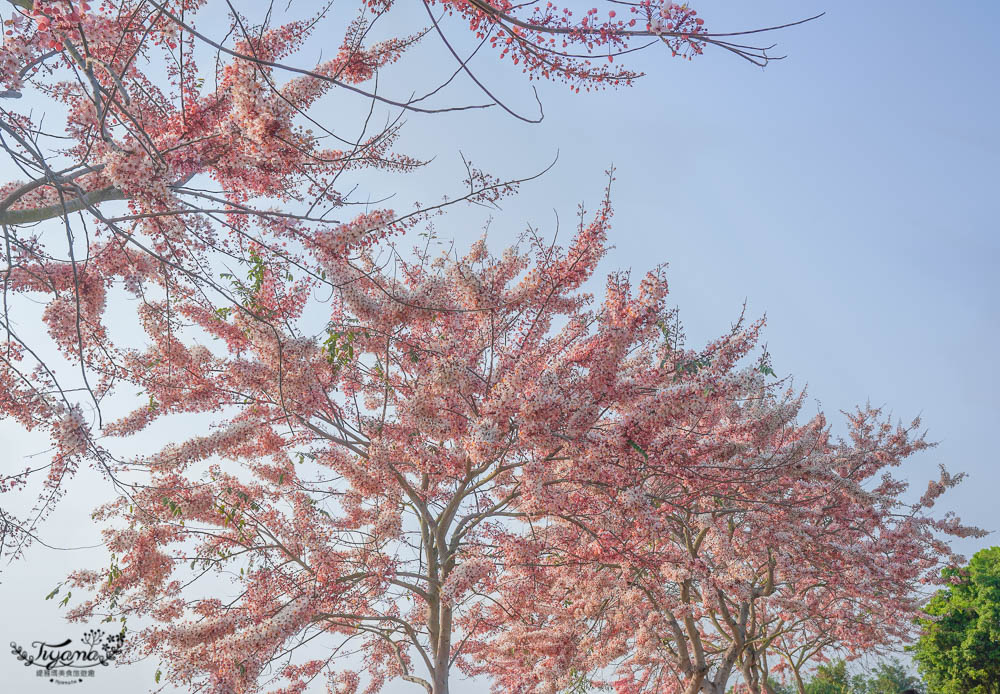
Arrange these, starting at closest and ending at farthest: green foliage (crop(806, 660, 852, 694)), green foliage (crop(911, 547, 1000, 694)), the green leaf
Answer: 1. the green leaf
2. green foliage (crop(911, 547, 1000, 694))
3. green foliage (crop(806, 660, 852, 694))

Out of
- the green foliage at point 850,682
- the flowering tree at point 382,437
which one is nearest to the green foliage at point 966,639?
the green foliage at point 850,682

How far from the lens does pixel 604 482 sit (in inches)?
247

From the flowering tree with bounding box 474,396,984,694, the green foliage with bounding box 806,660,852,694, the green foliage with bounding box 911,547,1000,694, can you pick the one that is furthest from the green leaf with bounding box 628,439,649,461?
the green foliage with bounding box 806,660,852,694

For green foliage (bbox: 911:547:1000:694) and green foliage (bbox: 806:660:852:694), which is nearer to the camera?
green foliage (bbox: 911:547:1000:694)

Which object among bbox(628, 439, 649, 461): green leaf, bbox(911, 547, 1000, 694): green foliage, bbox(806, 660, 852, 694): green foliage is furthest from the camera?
bbox(806, 660, 852, 694): green foliage

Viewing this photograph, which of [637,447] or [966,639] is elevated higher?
[637,447]

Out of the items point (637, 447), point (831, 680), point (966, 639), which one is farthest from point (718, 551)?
point (831, 680)

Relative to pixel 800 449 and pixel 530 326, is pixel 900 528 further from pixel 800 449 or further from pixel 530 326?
pixel 530 326

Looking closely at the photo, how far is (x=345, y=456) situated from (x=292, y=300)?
1.81 metres

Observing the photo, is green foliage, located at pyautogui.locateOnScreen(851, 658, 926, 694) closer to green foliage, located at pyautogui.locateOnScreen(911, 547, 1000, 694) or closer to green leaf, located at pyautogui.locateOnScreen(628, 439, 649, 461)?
green foliage, located at pyautogui.locateOnScreen(911, 547, 1000, 694)

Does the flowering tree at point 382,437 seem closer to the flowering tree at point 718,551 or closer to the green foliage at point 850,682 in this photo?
the flowering tree at point 718,551

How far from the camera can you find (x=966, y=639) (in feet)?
59.7

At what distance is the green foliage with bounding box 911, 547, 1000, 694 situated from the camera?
17.8 m

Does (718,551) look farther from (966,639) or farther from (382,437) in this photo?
(966,639)
